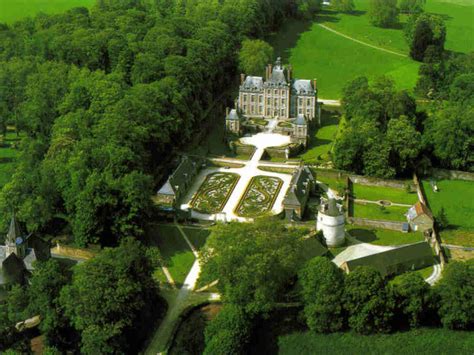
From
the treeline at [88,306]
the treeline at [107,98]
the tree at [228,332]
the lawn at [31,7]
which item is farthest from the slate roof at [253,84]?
the lawn at [31,7]

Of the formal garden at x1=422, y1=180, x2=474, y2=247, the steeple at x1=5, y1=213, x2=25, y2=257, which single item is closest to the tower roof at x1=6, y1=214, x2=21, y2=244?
the steeple at x1=5, y1=213, x2=25, y2=257

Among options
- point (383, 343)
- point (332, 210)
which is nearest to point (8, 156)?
point (332, 210)

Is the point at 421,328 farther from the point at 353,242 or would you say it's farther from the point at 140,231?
the point at 140,231

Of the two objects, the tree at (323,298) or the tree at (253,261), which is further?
the tree at (253,261)

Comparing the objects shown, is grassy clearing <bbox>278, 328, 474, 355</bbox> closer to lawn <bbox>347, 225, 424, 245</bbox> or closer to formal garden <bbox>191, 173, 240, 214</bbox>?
lawn <bbox>347, 225, 424, 245</bbox>

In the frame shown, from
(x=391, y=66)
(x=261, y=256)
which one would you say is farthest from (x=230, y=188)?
(x=391, y=66)

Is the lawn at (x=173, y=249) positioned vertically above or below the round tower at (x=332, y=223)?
below

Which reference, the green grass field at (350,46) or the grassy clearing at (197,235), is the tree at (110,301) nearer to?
the grassy clearing at (197,235)
